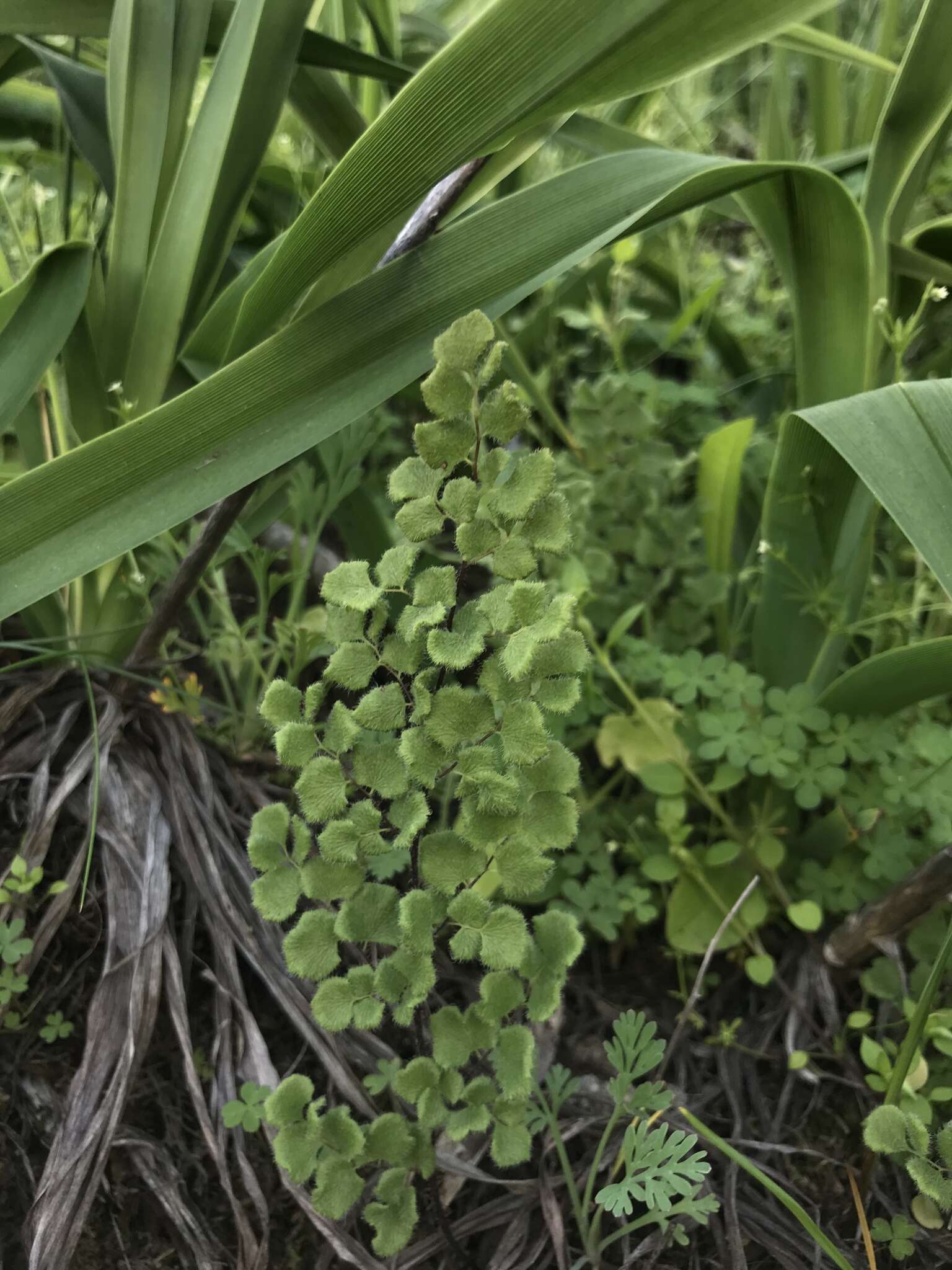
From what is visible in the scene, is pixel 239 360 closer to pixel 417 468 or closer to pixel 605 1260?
pixel 417 468

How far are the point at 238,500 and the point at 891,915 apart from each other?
29.8 inches

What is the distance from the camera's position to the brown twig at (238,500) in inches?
33.9

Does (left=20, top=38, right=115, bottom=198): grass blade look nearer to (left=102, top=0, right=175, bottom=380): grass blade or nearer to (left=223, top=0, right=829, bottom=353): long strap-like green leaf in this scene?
(left=102, top=0, right=175, bottom=380): grass blade

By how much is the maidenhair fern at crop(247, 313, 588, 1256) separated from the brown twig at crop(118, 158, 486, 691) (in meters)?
0.28

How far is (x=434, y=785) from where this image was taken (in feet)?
2.12

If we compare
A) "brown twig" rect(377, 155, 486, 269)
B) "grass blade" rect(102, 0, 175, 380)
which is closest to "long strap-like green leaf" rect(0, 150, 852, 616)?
"brown twig" rect(377, 155, 486, 269)

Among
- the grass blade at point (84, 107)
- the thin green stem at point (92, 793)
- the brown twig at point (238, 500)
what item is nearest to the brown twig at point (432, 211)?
the brown twig at point (238, 500)

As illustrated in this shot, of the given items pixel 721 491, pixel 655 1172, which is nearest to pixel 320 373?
pixel 721 491

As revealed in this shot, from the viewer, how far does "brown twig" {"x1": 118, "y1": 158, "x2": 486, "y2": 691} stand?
2.83 ft

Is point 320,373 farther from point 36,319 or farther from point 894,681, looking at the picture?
point 894,681

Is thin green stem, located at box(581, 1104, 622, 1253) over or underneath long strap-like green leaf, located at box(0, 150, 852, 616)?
underneath

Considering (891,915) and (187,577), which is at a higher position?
(187,577)

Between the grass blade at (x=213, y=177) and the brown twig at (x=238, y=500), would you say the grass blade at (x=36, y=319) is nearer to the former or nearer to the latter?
the grass blade at (x=213, y=177)

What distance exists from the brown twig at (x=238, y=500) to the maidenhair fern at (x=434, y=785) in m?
0.28
